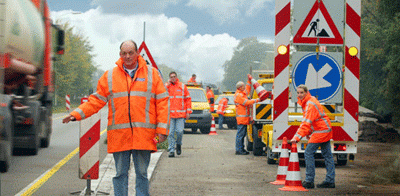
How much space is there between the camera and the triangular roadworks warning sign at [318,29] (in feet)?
35.6

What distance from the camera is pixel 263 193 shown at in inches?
369

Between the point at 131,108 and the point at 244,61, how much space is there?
16874cm

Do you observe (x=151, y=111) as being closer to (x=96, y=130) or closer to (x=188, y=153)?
(x=96, y=130)

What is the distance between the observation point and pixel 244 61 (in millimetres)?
174750

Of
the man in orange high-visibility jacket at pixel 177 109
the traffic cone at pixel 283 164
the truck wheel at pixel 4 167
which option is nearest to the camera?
the traffic cone at pixel 283 164

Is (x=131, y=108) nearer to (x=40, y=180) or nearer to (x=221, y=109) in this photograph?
(x=40, y=180)

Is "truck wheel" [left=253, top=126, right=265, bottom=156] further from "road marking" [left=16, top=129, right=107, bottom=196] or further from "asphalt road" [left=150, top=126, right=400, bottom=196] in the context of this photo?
"road marking" [left=16, top=129, right=107, bottom=196]

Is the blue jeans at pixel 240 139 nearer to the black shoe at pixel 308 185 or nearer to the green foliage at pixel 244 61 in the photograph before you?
the black shoe at pixel 308 185

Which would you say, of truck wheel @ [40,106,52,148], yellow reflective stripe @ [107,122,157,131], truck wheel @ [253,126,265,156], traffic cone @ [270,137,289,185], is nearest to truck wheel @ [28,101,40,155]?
truck wheel @ [40,106,52,148]

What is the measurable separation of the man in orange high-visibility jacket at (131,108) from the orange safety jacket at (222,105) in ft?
68.1

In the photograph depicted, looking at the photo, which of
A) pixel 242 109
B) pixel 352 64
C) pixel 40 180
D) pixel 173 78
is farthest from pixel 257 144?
pixel 40 180

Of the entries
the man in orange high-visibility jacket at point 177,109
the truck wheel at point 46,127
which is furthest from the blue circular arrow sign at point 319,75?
the truck wheel at point 46,127

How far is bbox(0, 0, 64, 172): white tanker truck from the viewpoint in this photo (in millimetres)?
12492

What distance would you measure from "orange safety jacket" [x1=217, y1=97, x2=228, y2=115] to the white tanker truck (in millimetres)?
11763
